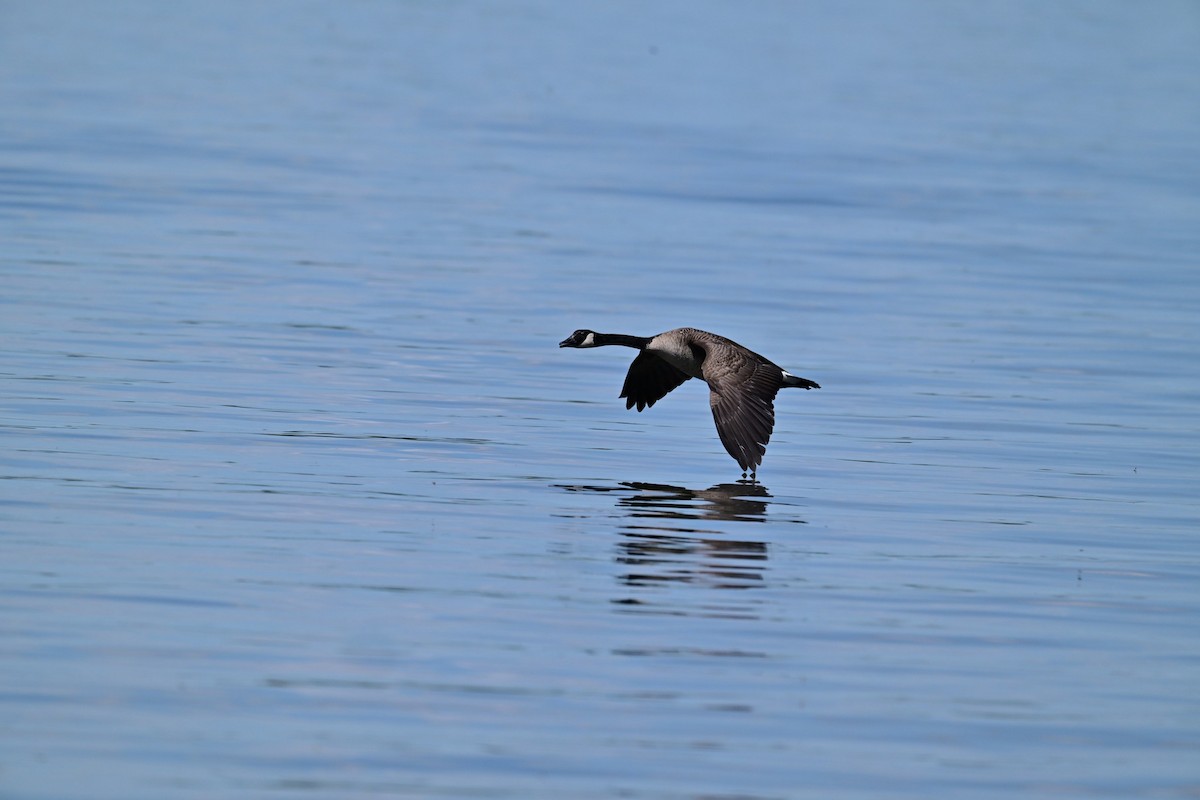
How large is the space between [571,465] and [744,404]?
3.97 feet

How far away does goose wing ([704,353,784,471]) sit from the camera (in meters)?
12.4

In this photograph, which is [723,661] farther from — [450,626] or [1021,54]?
[1021,54]

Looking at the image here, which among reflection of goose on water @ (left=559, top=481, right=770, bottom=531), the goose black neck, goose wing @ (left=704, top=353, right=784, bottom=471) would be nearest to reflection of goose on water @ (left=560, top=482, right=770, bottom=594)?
reflection of goose on water @ (left=559, top=481, right=770, bottom=531)

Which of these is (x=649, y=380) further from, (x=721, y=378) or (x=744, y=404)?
(x=744, y=404)

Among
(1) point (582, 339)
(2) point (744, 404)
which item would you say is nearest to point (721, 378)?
(2) point (744, 404)

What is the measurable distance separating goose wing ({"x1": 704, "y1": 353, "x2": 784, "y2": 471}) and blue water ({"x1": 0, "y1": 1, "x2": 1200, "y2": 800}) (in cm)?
33

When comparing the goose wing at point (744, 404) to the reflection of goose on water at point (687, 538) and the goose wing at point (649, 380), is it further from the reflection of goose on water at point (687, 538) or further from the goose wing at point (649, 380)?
the goose wing at point (649, 380)

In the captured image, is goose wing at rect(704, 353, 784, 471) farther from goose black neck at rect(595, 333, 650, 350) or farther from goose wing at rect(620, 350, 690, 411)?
goose wing at rect(620, 350, 690, 411)

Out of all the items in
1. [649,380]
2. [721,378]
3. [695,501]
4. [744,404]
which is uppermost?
[721,378]

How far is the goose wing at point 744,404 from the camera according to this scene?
488 inches

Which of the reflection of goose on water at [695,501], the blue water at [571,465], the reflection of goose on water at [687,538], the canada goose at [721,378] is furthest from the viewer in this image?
the canada goose at [721,378]

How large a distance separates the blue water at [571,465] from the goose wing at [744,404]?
331 mm

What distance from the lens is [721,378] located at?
524 inches

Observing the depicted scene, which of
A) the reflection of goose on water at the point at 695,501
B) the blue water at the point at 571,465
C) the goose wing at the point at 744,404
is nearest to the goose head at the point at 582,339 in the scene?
the blue water at the point at 571,465
